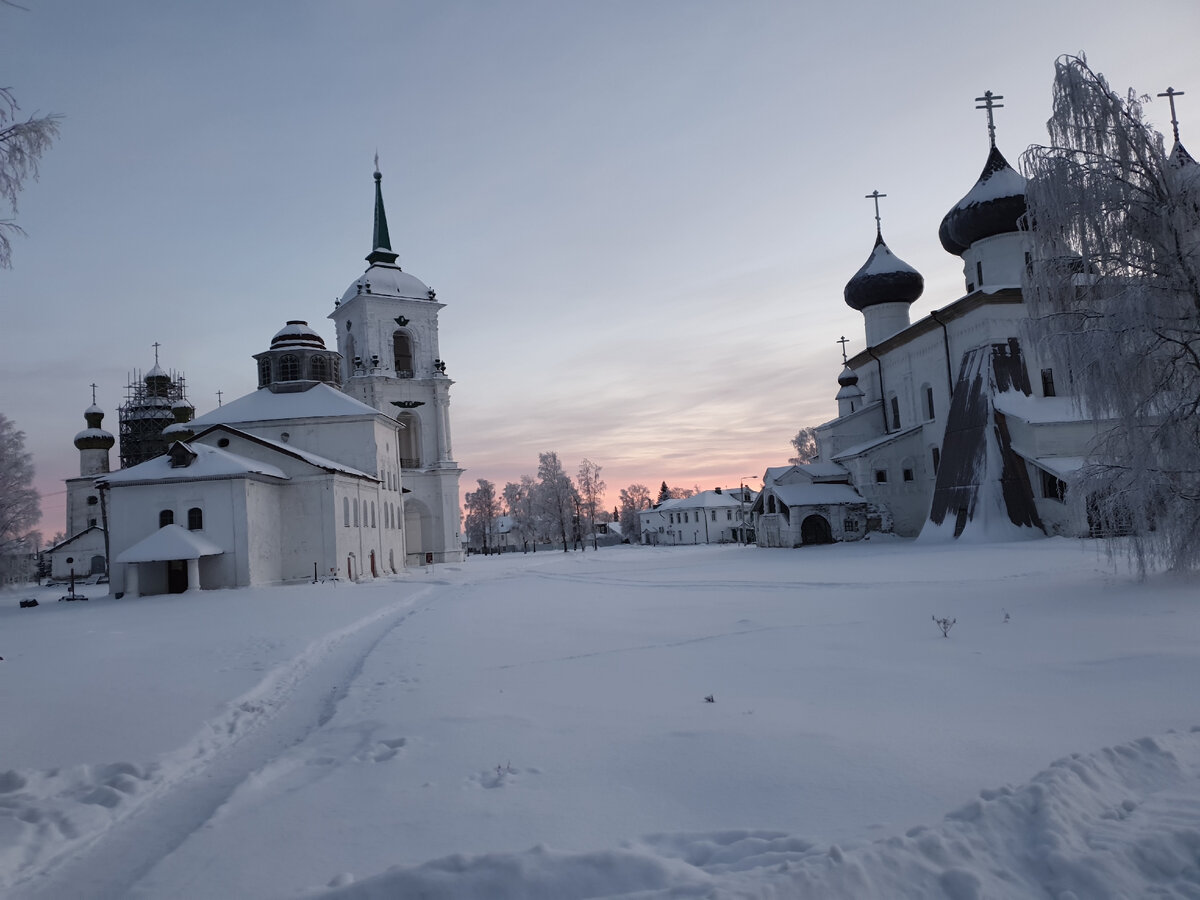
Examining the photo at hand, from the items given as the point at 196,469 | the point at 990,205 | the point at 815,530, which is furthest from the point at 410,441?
the point at 990,205

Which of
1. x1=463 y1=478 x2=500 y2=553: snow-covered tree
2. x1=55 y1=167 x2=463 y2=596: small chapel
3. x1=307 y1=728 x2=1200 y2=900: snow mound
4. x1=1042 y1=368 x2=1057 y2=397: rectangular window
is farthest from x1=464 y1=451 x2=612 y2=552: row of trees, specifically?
x1=307 y1=728 x2=1200 y2=900: snow mound

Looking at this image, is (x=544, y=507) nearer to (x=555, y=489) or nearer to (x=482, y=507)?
(x=555, y=489)

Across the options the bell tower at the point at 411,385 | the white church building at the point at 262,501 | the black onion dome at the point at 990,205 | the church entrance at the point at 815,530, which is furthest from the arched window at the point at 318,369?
the black onion dome at the point at 990,205

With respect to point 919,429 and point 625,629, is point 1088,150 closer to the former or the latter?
point 625,629

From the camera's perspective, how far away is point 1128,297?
509 inches

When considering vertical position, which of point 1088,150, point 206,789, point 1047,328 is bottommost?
point 206,789

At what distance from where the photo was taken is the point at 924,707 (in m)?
7.09

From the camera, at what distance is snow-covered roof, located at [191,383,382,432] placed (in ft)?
134

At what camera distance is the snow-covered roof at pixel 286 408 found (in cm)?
4075

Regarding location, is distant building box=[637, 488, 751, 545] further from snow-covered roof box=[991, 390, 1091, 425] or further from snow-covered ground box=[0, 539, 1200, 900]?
snow-covered ground box=[0, 539, 1200, 900]

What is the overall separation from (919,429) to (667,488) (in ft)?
330

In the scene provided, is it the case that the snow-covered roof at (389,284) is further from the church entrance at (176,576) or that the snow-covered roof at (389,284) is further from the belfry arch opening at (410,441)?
the church entrance at (176,576)

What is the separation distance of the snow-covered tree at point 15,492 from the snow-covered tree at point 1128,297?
40.1 meters

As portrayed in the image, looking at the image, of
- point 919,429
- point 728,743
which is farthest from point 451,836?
point 919,429
